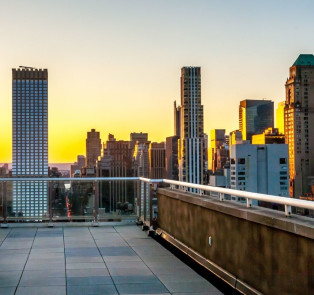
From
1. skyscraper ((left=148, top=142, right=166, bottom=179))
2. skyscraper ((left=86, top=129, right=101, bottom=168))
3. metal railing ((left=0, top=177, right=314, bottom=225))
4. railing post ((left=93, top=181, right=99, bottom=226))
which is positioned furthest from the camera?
skyscraper ((left=148, top=142, right=166, bottom=179))

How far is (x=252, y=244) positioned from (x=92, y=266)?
2793 millimetres

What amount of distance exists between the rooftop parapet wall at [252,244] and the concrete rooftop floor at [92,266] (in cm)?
37

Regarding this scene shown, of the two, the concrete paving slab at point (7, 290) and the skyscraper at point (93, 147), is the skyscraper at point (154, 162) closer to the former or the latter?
the skyscraper at point (93, 147)

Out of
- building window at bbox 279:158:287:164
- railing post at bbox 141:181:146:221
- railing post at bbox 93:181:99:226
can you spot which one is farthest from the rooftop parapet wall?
building window at bbox 279:158:287:164

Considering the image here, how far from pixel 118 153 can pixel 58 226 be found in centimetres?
13479

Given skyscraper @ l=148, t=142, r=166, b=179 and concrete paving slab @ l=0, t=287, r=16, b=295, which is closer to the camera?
concrete paving slab @ l=0, t=287, r=16, b=295

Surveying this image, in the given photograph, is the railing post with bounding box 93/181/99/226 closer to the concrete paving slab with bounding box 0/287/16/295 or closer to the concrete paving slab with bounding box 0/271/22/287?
the concrete paving slab with bounding box 0/271/22/287

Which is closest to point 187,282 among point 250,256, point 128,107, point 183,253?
point 250,256

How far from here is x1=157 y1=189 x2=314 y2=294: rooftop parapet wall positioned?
4.76 m

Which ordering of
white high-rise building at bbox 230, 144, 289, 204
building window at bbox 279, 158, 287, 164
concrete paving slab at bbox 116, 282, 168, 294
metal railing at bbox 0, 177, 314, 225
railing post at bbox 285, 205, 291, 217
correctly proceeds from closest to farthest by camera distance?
railing post at bbox 285, 205, 291, 217
concrete paving slab at bbox 116, 282, 168, 294
metal railing at bbox 0, 177, 314, 225
white high-rise building at bbox 230, 144, 289, 204
building window at bbox 279, 158, 287, 164

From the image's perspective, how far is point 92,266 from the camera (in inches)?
311

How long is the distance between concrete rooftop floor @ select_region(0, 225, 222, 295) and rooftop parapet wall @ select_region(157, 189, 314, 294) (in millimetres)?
371

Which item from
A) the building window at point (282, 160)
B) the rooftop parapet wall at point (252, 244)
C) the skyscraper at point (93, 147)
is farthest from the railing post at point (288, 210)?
the skyscraper at point (93, 147)

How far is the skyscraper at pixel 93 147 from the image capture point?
15188 cm
